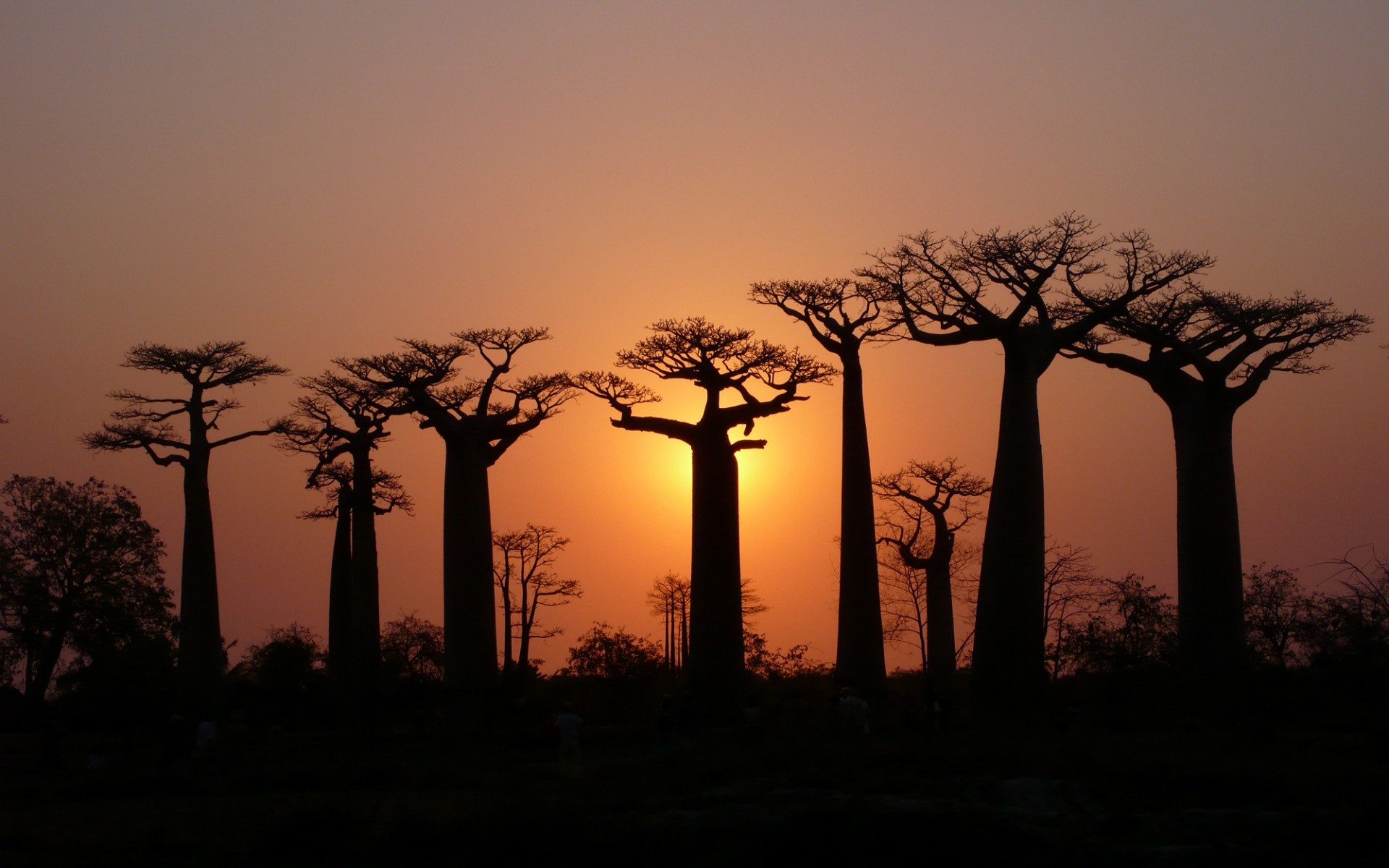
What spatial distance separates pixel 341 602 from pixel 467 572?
5041 mm

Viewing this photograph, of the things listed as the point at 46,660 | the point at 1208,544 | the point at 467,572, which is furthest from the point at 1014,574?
the point at 46,660

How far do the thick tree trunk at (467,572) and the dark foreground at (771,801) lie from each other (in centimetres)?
562

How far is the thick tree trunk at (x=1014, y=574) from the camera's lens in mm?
15156

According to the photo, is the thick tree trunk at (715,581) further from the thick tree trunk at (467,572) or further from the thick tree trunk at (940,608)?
the thick tree trunk at (940,608)

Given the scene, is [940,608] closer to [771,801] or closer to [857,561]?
[857,561]

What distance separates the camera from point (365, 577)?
2611cm

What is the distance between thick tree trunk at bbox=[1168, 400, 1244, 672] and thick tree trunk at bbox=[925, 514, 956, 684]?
26.1 feet

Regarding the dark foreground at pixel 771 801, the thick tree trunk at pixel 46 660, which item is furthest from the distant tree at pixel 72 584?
the dark foreground at pixel 771 801

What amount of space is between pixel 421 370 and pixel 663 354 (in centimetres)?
498

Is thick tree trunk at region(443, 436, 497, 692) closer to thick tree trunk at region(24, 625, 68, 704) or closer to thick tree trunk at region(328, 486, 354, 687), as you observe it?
thick tree trunk at region(328, 486, 354, 687)

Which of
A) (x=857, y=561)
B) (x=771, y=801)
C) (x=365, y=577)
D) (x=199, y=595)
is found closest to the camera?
(x=771, y=801)

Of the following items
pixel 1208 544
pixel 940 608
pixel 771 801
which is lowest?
pixel 771 801

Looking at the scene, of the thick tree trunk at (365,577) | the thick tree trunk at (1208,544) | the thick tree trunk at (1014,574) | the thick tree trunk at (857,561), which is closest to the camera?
the thick tree trunk at (1014,574)

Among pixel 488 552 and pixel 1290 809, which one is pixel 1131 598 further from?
pixel 1290 809
